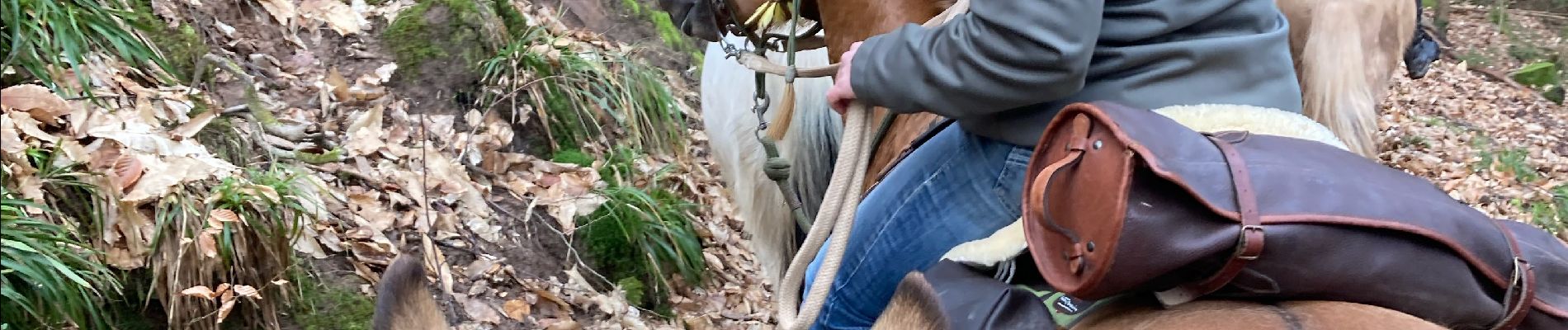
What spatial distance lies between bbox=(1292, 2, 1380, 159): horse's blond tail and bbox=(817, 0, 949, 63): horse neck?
1.09m

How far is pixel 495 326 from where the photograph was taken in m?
4.00

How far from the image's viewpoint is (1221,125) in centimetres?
166

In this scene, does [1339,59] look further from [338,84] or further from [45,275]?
[338,84]

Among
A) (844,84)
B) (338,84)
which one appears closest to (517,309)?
(338,84)

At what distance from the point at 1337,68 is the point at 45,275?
135 inches

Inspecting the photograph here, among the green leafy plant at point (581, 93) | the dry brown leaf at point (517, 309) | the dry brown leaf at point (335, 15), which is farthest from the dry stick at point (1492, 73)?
the dry brown leaf at point (335, 15)

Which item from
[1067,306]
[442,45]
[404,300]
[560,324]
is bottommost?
[560,324]

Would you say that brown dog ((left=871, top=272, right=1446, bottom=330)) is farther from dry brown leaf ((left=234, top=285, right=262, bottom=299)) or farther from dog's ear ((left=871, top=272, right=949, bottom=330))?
dry brown leaf ((left=234, top=285, right=262, bottom=299))

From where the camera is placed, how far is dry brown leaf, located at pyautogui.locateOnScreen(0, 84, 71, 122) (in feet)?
9.93

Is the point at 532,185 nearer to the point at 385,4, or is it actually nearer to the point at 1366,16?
the point at 385,4

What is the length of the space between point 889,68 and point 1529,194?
27.7 feet

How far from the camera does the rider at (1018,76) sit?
5.41 ft

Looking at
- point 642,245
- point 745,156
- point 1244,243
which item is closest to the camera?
point 1244,243

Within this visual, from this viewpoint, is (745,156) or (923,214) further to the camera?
(745,156)
